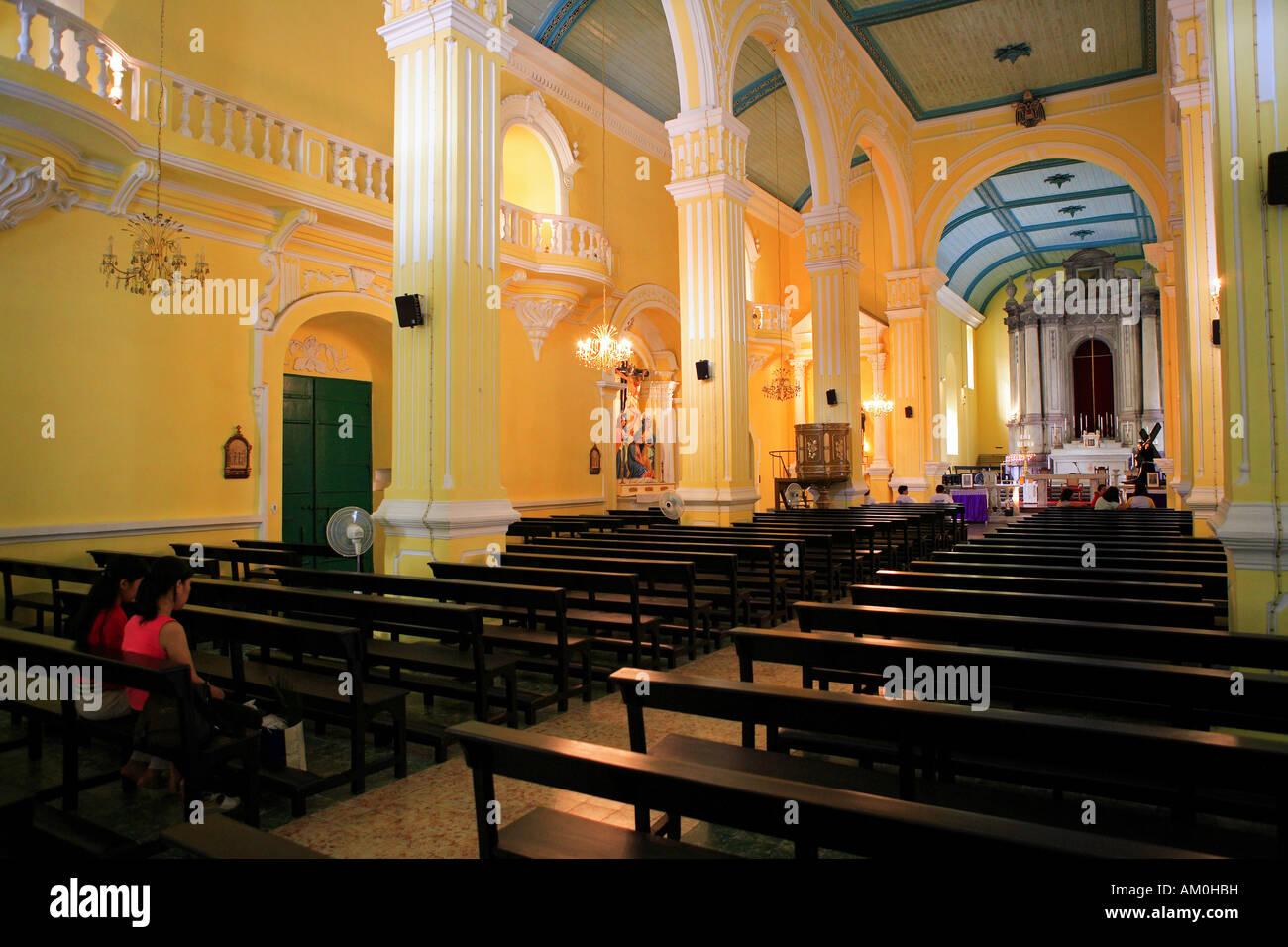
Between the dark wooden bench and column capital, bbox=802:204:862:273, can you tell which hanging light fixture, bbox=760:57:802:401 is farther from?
the dark wooden bench

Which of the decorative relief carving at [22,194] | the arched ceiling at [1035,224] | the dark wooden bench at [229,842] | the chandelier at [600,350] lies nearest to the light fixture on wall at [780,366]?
the arched ceiling at [1035,224]

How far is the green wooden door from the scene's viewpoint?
31.5ft

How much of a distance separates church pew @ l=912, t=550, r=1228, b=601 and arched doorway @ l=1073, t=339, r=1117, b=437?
74.8 feet

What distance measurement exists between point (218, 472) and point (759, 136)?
12.5m

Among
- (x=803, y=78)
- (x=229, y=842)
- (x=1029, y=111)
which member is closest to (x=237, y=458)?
(x=229, y=842)

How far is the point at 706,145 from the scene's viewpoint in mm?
9641

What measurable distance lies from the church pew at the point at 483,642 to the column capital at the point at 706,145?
6803 millimetres

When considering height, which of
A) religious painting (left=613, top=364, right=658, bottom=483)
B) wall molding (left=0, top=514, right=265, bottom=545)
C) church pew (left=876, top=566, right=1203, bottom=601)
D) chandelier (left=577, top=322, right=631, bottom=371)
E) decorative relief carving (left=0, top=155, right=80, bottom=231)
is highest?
decorative relief carving (left=0, top=155, right=80, bottom=231)

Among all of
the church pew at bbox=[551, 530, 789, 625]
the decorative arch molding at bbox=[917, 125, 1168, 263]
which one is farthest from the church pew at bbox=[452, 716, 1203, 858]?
the decorative arch molding at bbox=[917, 125, 1168, 263]

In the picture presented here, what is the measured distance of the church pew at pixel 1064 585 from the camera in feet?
13.2

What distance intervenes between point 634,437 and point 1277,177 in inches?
474

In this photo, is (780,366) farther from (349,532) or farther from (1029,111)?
(349,532)

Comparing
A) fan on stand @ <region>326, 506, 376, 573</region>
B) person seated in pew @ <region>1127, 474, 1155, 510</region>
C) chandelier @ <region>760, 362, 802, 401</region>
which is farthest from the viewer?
chandelier @ <region>760, 362, 802, 401</region>
